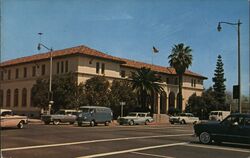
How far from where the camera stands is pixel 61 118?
149 feet

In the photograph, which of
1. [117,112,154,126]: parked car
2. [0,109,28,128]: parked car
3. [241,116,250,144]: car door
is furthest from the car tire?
[241,116,250,144]: car door

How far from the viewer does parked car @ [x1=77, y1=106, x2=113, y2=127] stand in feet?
136

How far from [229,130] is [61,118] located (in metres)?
29.1

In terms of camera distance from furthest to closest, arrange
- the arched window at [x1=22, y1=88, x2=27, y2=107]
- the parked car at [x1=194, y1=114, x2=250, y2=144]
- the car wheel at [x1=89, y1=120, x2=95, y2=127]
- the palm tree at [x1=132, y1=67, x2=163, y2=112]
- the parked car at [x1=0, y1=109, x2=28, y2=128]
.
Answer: the arched window at [x1=22, y1=88, x2=27, y2=107] < the palm tree at [x1=132, y1=67, x2=163, y2=112] < the car wheel at [x1=89, y1=120, x2=95, y2=127] < the parked car at [x1=0, y1=109, x2=28, y2=128] < the parked car at [x1=194, y1=114, x2=250, y2=144]

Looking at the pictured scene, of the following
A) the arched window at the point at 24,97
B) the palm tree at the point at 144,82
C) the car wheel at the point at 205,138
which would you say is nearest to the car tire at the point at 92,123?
the car wheel at the point at 205,138

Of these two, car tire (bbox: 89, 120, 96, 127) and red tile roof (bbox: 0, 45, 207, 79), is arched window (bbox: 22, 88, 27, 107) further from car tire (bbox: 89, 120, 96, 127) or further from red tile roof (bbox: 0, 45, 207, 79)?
car tire (bbox: 89, 120, 96, 127)

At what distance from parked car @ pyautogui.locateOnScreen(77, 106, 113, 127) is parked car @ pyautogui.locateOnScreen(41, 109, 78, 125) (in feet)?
11.7

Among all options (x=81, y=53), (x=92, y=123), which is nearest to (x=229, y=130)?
(x=92, y=123)

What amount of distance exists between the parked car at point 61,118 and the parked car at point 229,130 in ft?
89.1

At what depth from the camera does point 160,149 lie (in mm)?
17281

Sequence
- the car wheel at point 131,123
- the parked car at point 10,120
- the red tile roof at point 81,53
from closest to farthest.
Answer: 1. the parked car at point 10,120
2. the car wheel at point 131,123
3. the red tile roof at point 81,53

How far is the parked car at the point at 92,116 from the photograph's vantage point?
136 feet

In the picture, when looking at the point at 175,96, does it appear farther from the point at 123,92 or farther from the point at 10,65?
the point at 10,65

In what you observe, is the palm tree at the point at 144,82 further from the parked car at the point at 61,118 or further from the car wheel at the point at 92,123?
the car wheel at the point at 92,123
